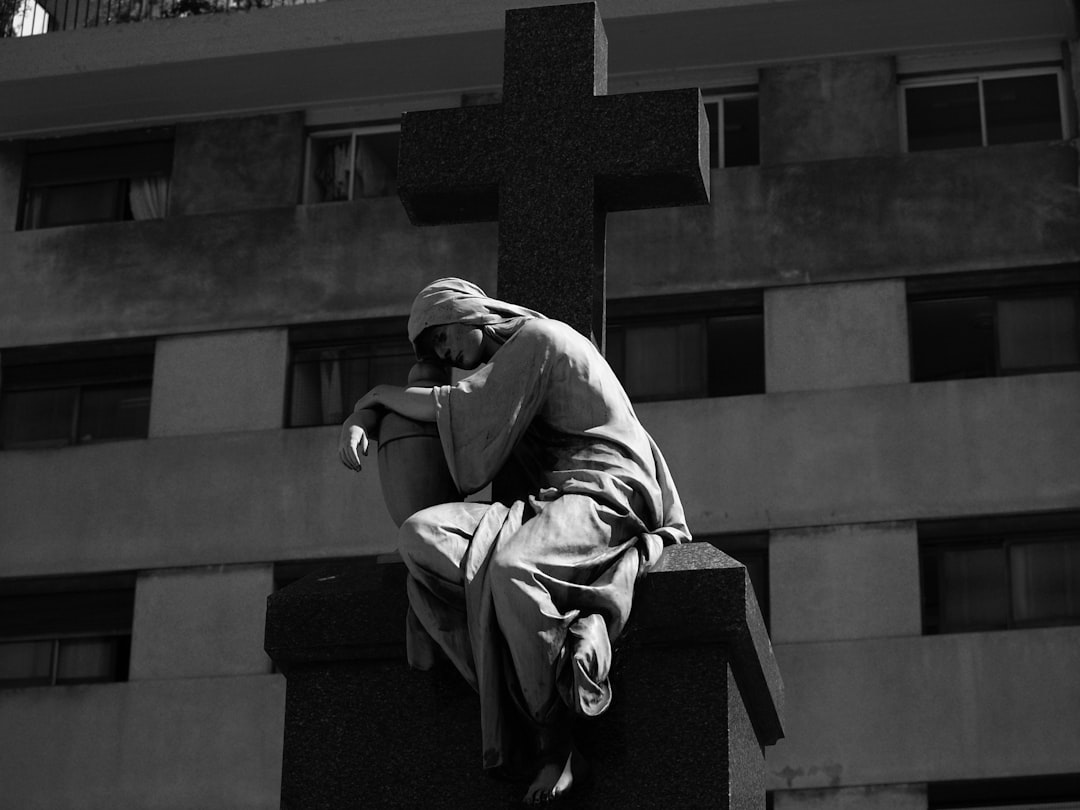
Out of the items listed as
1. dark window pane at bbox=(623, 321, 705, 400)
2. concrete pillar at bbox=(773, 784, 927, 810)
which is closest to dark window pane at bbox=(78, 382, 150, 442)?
dark window pane at bbox=(623, 321, 705, 400)

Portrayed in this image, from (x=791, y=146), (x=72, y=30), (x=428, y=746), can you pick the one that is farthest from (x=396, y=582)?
(x=72, y=30)

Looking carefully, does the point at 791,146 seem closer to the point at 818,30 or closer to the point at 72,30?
the point at 818,30

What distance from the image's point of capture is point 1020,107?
92.6ft

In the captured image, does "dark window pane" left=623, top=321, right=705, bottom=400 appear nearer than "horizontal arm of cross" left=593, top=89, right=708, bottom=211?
No

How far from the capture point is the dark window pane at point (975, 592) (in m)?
25.8

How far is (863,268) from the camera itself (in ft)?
89.6

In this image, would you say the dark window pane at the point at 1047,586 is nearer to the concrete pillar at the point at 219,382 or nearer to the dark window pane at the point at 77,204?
the concrete pillar at the point at 219,382

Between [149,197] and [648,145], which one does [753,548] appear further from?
[648,145]

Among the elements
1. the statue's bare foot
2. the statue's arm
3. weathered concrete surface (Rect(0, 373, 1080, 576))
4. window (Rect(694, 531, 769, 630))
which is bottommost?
the statue's bare foot

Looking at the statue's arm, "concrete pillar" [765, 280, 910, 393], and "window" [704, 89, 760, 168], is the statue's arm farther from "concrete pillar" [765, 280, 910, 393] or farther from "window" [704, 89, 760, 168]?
"window" [704, 89, 760, 168]

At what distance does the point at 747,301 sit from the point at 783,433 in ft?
6.01

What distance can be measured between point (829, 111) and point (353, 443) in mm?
20756

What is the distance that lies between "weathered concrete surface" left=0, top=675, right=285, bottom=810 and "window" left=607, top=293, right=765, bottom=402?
5.63 metres

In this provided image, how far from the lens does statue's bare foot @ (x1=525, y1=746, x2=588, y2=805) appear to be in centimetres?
772
